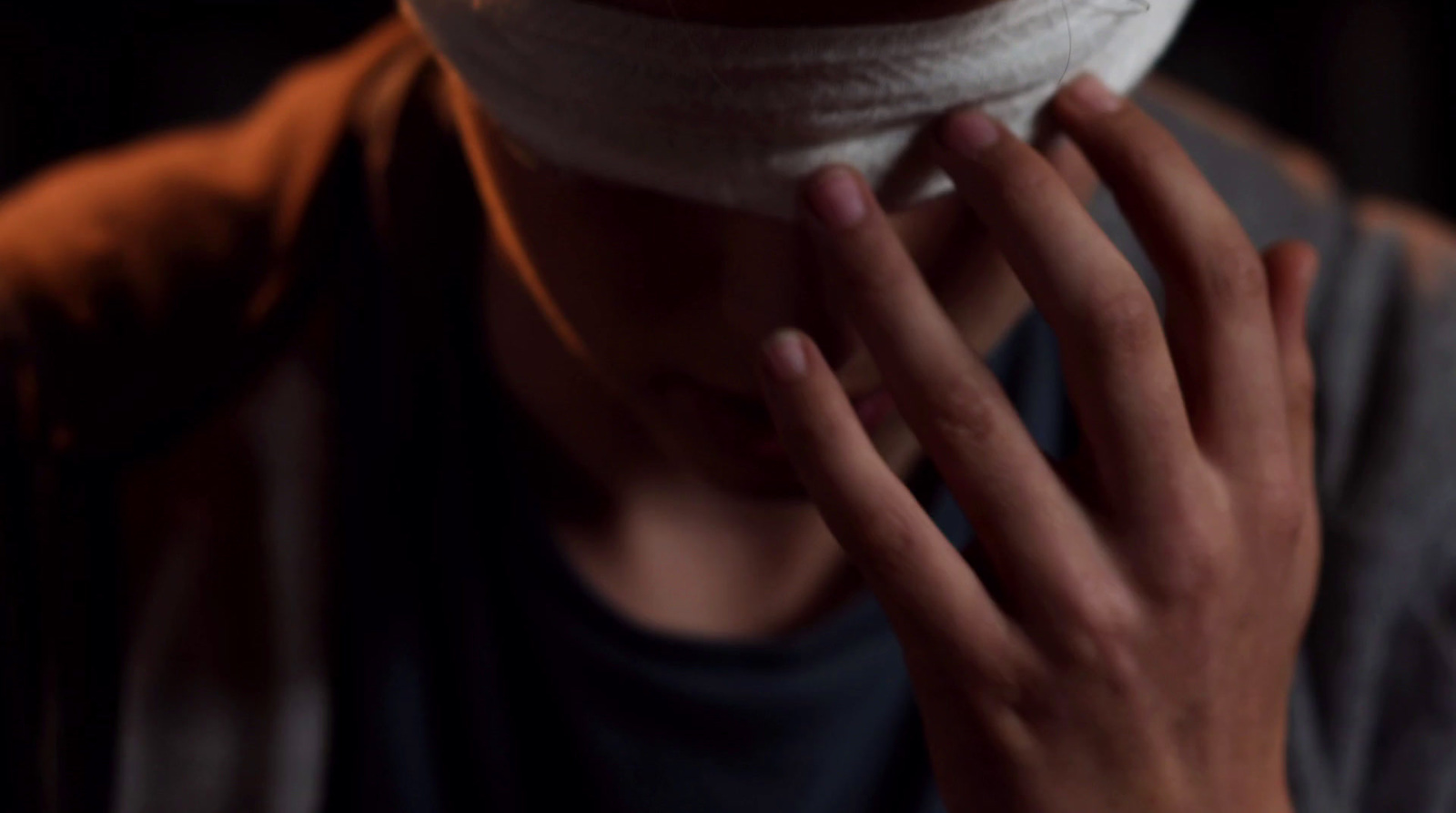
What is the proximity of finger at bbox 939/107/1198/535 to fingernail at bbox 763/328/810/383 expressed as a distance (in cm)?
7

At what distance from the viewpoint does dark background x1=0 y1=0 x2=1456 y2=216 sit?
1024mm

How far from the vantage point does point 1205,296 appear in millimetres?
420

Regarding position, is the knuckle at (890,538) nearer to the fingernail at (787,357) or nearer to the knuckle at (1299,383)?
the fingernail at (787,357)

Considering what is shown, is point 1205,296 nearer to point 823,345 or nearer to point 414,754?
point 823,345

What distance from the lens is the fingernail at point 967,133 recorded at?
39 cm

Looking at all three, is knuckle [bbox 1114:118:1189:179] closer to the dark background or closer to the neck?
the neck

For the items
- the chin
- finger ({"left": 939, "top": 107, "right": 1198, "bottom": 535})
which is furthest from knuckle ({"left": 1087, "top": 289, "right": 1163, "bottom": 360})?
the chin

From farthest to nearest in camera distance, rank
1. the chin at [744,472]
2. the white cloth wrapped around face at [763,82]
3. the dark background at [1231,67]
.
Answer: the dark background at [1231,67]
the chin at [744,472]
the white cloth wrapped around face at [763,82]

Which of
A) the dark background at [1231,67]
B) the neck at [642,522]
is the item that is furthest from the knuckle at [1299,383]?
the dark background at [1231,67]

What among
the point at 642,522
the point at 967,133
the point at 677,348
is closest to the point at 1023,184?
the point at 967,133

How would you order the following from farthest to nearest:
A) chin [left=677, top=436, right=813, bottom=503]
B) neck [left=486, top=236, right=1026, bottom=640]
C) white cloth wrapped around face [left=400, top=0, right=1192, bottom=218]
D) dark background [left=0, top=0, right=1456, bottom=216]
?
dark background [left=0, top=0, right=1456, bottom=216] → neck [left=486, top=236, right=1026, bottom=640] → chin [left=677, top=436, right=813, bottom=503] → white cloth wrapped around face [left=400, top=0, right=1192, bottom=218]

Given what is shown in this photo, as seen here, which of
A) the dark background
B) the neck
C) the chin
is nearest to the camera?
the chin

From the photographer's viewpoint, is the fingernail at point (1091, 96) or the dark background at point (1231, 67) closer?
the fingernail at point (1091, 96)

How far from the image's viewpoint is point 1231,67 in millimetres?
1059
